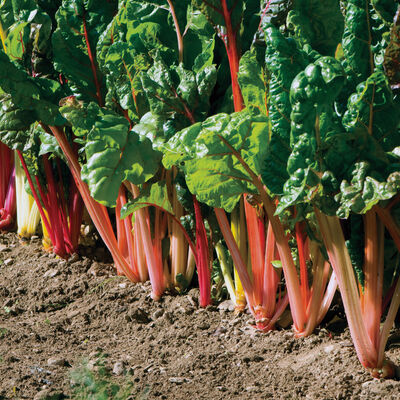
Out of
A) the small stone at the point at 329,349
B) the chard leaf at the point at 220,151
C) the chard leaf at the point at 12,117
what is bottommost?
the small stone at the point at 329,349

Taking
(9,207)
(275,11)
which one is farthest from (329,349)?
(9,207)

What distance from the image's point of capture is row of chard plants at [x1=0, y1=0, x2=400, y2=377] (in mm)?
1804

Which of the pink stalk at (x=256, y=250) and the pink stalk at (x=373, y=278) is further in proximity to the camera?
the pink stalk at (x=256, y=250)

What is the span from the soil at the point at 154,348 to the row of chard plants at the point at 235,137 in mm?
92

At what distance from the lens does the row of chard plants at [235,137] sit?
5.92 feet

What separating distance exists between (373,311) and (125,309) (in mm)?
1211

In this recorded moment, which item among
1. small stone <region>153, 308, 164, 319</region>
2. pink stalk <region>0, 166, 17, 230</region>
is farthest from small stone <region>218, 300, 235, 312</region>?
pink stalk <region>0, 166, 17, 230</region>

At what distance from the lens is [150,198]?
253 centimetres

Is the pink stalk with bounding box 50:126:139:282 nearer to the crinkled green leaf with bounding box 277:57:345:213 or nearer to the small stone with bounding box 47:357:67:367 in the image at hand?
the small stone with bounding box 47:357:67:367

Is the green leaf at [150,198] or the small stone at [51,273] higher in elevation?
the green leaf at [150,198]

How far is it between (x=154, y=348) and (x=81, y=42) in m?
1.38

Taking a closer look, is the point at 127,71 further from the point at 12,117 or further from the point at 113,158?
the point at 12,117

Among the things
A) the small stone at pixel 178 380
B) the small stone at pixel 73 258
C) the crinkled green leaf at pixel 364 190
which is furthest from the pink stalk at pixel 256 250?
the small stone at pixel 73 258

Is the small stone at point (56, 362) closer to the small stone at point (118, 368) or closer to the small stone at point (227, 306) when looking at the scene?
the small stone at point (118, 368)
